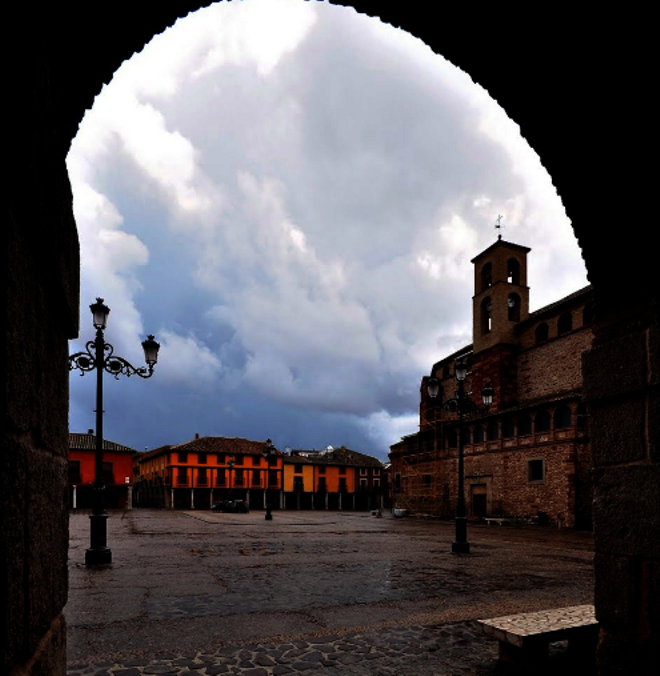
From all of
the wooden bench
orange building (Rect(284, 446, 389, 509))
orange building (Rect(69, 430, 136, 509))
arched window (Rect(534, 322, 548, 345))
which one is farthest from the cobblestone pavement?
orange building (Rect(284, 446, 389, 509))

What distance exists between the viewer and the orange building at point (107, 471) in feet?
163

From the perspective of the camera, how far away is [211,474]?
207 feet

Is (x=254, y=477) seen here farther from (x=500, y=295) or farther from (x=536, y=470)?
(x=536, y=470)

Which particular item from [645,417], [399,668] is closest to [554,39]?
[645,417]

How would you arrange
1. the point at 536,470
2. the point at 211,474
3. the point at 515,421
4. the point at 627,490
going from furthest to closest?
the point at 211,474, the point at 515,421, the point at 536,470, the point at 627,490

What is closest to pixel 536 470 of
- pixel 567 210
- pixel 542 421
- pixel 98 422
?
pixel 542 421

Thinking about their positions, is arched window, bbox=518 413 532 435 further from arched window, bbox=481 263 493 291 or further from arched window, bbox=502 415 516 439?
arched window, bbox=481 263 493 291

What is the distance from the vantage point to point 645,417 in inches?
118

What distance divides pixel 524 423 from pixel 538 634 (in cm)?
2937

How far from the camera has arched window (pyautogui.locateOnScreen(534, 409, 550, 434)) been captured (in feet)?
99.6

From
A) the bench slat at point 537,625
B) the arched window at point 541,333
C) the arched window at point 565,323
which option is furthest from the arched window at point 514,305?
the bench slat at point 537,625

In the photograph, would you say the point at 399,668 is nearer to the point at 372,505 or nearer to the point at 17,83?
the point at 17,83

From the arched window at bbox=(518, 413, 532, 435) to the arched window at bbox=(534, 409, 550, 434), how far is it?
0.50 m

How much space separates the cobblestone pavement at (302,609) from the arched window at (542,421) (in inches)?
725
